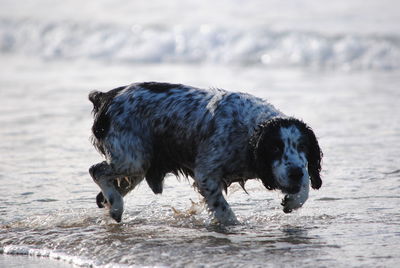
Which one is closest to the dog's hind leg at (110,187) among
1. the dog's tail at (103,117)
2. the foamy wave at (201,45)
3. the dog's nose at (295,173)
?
the dog's tail at (103,117)

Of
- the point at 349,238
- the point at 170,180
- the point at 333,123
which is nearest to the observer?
the point at 349,238

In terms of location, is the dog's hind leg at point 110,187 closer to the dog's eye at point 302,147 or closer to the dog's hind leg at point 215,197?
the dog's hind leg at point 215,197

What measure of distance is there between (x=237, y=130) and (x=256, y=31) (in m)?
14.3

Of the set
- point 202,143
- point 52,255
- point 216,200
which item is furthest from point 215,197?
point 52,255

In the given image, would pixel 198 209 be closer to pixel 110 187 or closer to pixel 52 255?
pixel 110 187

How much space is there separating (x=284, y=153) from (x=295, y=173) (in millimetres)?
173

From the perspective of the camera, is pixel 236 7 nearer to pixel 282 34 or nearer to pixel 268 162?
pixel 282 34

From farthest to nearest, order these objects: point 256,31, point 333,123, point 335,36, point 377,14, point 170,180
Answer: point 377,14
point 256,31
point 335,36
point 333,123
point 170,180

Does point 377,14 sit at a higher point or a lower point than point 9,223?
higher

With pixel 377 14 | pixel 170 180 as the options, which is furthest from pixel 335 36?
pixel 170 180

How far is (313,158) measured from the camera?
6676 millimetres

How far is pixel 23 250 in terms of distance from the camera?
20.9ft

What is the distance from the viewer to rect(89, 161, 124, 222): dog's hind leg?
7102 millimetres

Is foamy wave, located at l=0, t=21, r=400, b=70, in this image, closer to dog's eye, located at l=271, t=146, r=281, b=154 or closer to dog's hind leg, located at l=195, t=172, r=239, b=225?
dog's hind leg, located at l=195, t=172, r=239, b=225
